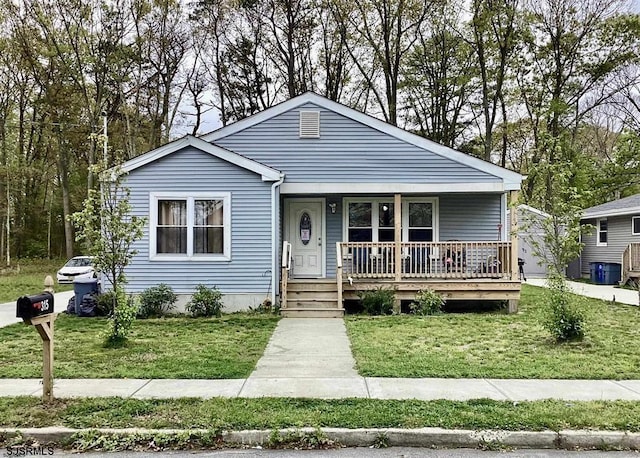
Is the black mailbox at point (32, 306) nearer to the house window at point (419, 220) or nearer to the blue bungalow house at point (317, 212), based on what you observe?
the blue bungalow house at point (317, 212)

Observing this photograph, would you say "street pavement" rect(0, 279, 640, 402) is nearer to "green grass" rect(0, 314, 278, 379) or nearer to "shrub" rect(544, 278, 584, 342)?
"green grass" rect(0, 314, 278, 379)

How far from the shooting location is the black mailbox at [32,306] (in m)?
4.87

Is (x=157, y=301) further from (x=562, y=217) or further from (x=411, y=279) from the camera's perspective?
(x=562, y=217)

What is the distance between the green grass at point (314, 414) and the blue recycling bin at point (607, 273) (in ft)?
52.5

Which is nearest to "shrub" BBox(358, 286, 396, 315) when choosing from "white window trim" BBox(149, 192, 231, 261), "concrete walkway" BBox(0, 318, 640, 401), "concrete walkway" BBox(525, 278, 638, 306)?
"white window trim" BBox(149, 192, 231, 261)

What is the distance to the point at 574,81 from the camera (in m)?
25.4

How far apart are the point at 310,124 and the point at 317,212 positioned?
235cm

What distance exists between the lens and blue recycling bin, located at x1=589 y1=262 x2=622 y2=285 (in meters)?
19.0

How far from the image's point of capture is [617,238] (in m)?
20.0

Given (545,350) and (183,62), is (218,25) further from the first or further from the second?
(545,350)

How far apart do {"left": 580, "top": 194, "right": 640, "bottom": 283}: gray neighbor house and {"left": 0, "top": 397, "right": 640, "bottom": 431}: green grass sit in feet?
48.8

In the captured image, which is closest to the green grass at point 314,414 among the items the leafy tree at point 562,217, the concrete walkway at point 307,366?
the concrete walkway at point 307,366

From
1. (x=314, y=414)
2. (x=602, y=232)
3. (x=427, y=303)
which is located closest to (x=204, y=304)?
(x=427, y=303)

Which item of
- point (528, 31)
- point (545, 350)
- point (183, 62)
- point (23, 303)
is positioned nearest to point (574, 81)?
point (528, 31)
